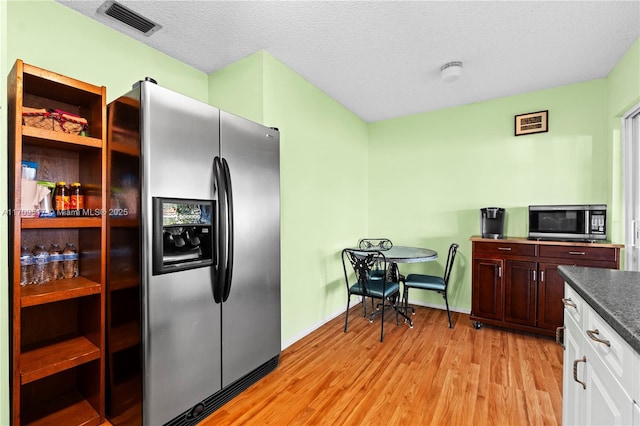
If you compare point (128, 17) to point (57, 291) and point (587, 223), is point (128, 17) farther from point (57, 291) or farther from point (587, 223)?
point (587, 223)

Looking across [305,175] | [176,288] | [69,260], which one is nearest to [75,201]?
[69,260]

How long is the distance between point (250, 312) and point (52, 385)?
50.7 inches

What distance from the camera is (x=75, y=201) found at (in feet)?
5.96

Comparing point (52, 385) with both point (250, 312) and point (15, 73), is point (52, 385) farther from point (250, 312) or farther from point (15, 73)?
point (15, 73)

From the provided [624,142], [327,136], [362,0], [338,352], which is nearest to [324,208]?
[327,136]

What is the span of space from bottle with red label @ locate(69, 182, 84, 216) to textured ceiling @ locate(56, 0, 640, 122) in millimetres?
1237

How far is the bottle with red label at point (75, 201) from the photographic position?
180 centimetres

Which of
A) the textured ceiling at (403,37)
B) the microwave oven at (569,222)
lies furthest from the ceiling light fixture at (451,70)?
the microwave oven at (569,222)

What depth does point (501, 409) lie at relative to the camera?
1.89 meters

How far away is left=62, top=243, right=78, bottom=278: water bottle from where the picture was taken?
185 centimetres

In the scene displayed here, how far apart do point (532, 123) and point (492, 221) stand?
1.20 m

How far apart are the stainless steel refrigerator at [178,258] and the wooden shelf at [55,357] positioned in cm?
12

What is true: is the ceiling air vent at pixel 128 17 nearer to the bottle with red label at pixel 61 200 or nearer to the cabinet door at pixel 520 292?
the bottle with red label at pixel 61 200

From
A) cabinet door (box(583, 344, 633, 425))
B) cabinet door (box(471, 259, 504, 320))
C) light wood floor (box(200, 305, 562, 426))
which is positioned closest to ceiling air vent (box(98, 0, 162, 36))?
light wood floor (box(200, 305, 562, 426))
